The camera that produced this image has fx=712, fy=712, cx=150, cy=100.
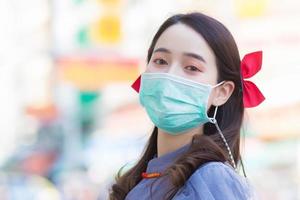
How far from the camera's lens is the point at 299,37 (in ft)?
15.9

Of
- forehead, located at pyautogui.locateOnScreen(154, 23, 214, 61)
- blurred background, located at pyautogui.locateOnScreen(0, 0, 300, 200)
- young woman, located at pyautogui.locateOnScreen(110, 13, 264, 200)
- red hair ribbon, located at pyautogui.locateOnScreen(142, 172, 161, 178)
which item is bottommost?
blurred background, located at pyautogui.locateOnScreen(0, 0, 300, 200)

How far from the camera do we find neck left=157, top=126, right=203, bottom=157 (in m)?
1.40

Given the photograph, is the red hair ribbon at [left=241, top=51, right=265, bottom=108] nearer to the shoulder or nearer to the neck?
the neck

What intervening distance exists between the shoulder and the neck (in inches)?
4.5

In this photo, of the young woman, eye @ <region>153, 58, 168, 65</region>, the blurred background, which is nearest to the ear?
the young woman

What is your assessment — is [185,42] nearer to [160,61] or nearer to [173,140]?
[160,61]

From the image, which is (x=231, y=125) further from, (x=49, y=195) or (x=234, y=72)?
(x=49, y=195)

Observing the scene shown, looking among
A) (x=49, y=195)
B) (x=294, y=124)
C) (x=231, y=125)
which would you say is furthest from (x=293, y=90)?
(x=231, y=125)

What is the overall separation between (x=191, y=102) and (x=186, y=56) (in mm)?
97

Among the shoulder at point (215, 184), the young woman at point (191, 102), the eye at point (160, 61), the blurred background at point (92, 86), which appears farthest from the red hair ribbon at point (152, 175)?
the blurred background at point (92, 86)

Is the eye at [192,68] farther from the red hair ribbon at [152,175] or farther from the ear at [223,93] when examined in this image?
the red hair ribbon at [152,175]

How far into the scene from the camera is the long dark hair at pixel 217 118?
4.30 feet

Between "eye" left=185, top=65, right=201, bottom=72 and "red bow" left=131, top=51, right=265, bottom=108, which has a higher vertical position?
"eye" left=185, top=65, right=201, bottom=72

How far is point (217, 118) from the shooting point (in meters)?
1.45
